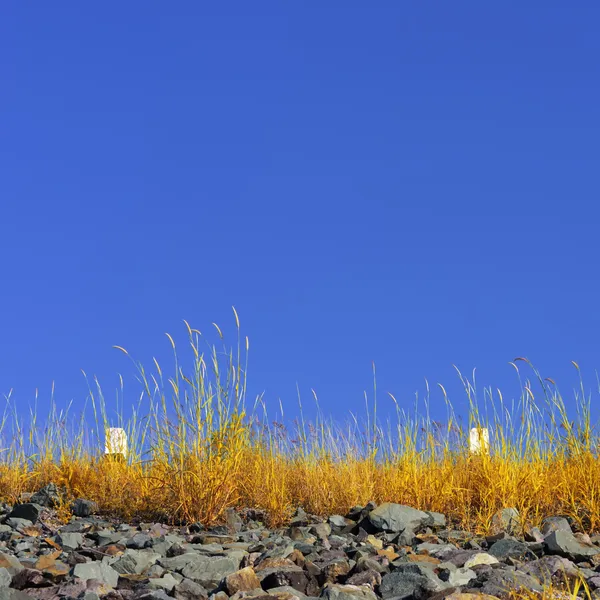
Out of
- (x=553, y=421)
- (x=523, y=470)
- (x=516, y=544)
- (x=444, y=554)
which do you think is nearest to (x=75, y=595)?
(x=444, y=554)

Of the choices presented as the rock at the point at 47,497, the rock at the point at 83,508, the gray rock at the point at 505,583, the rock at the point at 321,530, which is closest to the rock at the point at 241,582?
the gray rock at the point at 505,583

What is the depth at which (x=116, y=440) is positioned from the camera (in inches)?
262

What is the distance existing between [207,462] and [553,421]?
8.39ft

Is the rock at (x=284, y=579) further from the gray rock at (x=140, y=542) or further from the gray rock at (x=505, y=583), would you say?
the gray rock at (x=140, y=542)

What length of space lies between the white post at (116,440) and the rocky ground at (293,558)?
133 centimetres

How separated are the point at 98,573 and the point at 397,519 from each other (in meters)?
1.96

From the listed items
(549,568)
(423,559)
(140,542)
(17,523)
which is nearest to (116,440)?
(17,523)

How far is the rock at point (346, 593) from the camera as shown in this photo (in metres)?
2.96

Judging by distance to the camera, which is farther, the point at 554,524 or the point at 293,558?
the point at 554,524

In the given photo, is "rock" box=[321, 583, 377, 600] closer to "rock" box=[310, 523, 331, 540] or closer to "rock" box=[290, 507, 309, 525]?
"rock" box=[310, 523, 331, 540]

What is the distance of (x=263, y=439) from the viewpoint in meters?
6.18

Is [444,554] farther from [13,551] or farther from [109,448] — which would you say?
[109,448]

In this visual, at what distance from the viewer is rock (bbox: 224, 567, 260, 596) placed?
3158 millimetres

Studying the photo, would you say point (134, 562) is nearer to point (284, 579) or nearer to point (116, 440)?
point (284, 579)
